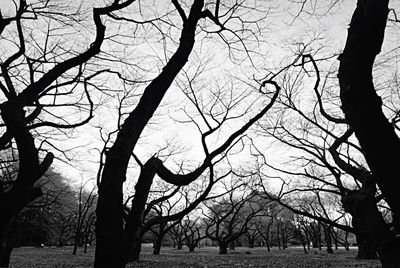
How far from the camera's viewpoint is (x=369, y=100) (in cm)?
191

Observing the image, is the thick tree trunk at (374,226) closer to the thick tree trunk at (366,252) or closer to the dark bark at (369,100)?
the dark bark at (369,100)

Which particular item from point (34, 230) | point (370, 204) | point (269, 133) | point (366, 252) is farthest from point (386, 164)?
point (34, 230)

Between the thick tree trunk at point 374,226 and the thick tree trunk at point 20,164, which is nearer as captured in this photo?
the thick tree trunk at point 374,226

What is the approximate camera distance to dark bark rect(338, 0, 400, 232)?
5.81 ft

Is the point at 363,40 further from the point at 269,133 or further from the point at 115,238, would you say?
the point at 269,133

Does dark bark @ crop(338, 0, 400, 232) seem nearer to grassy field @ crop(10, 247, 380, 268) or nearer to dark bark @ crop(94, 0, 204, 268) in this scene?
dark bark @ crop(94, 0, 204, 268)

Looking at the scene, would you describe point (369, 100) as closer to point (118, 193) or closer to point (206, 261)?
point (118, 193)

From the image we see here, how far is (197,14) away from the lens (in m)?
4.07

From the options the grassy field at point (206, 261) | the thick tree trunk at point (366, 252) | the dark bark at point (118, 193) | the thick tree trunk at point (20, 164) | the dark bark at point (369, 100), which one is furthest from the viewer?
the thick tree trunk at point (366, 252)

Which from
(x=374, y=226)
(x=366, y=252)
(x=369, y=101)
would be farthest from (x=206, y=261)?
(x=369, y=101)

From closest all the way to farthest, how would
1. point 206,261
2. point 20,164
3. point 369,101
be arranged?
1. point 369,101
2. point 20,164
3. point 206,261

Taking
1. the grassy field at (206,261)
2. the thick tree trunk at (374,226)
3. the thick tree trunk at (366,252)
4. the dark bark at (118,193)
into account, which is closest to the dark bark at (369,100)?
the thick tree trunk at (374,226)

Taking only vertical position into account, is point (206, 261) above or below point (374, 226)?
below

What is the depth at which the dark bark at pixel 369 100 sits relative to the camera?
5.81 ft
